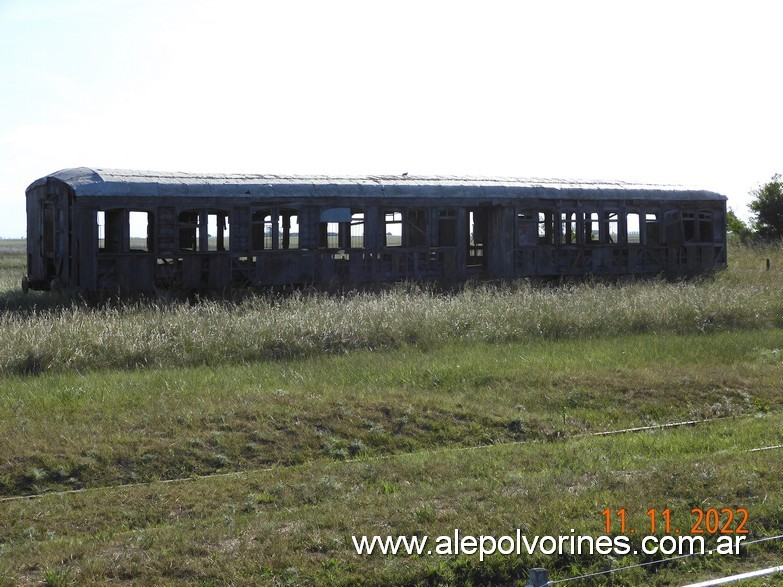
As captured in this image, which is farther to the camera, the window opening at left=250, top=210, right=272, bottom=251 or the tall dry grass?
the window opening at left=250, top=210, right=272, bottom=251

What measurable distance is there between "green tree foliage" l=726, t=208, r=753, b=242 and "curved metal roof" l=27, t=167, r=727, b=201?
17.6 meters

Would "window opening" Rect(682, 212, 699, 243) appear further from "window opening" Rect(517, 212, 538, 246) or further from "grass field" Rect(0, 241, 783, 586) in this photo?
"grass field" Rect(0, 241, 783, 586)

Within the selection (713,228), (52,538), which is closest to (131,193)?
(52,538)

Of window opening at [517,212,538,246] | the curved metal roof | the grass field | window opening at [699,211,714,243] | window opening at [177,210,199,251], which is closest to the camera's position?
the grass field

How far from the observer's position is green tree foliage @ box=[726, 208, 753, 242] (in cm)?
4784

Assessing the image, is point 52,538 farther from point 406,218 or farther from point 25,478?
point 406,218

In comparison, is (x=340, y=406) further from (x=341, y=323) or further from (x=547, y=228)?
(x=547, y=228)

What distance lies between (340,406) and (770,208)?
41.9m

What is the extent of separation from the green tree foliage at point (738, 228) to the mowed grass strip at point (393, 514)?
40.2 m

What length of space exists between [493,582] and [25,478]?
481 centimetres

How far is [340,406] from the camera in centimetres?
1108

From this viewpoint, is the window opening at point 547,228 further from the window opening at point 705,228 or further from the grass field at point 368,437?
the grass field at point 368,437

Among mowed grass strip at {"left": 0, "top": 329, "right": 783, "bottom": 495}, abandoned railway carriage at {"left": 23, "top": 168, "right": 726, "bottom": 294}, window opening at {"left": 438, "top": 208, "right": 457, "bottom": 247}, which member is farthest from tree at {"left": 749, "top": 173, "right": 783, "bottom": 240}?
mowed grass strip at {"left": 0, "top": 329, "right": 783, "bottom": 495}

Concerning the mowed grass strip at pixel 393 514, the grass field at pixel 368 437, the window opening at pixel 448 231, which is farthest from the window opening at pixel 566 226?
the mowed grass strip at pixel 393 514
